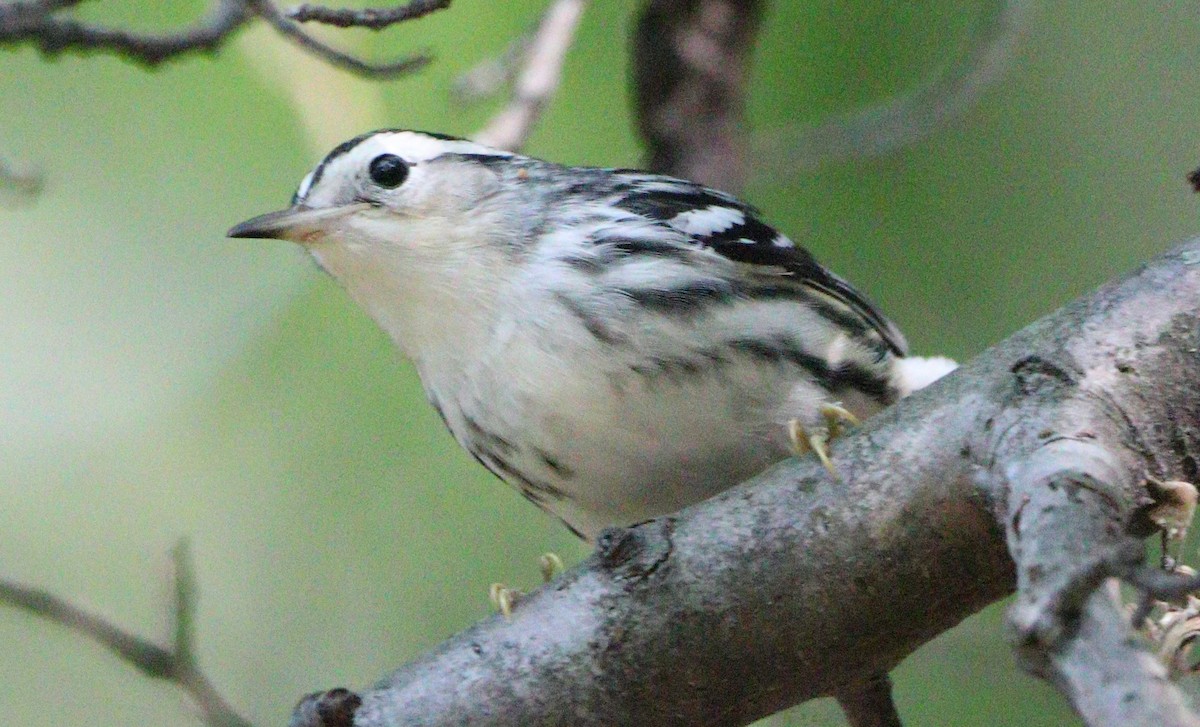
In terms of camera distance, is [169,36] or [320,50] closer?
[320,50]

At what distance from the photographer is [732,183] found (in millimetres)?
4547

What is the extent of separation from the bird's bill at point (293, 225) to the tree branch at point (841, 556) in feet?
4.08

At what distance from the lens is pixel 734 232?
3.31 metres

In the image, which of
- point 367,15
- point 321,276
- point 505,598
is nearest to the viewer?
point 505,598

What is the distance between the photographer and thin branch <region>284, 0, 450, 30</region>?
2842mm

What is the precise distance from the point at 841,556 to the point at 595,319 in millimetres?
944

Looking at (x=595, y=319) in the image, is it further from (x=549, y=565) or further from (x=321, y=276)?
(x=321, y=276)

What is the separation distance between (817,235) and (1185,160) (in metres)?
1.82

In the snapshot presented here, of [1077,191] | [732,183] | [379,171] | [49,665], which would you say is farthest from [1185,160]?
[49,665]

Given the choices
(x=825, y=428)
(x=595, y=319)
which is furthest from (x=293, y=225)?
(x=825, y=428)

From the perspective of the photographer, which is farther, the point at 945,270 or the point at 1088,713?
the point at 945,270

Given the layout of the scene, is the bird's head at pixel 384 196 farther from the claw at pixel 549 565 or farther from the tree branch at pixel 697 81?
the tree branch at pixel 697 81

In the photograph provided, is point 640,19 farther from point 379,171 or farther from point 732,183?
point 379,171

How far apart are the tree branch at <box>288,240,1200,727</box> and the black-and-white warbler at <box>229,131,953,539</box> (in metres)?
0.56
